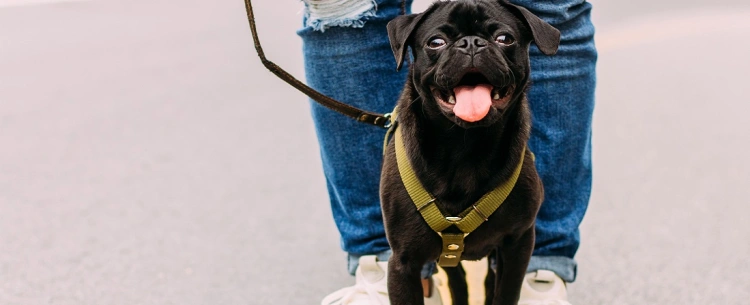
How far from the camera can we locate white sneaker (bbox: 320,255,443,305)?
1866 mm

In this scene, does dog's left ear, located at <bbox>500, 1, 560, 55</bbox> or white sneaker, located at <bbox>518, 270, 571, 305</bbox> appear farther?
white sneaker, located at <bbox>518, 270, 571, 305</bbox>

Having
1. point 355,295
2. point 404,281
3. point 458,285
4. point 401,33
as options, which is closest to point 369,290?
point 355,295

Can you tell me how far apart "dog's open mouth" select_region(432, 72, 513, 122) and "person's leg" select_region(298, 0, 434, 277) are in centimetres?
44

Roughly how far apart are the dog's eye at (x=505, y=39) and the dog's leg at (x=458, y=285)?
59 cm

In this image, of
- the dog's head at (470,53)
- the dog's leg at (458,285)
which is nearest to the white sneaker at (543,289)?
the dog's leg at (458,285)

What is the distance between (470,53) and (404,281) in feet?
1.58

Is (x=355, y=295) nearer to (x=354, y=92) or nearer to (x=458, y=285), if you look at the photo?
(x=458, y=285)

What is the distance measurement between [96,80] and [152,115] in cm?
67

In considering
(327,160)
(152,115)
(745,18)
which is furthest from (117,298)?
(745,18)

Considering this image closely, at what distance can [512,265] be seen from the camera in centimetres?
155

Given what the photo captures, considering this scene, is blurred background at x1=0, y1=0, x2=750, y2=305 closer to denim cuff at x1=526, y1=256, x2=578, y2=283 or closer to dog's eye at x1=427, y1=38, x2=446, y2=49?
denim cuff at x1=526, y1=256, x2=578, y2=283

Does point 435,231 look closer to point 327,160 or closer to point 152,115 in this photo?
point 327,160

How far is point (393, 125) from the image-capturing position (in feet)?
5.16

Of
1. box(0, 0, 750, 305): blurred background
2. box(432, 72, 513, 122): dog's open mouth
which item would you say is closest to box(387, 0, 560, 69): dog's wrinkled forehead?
box(432, 72, 513, 122): dog's open mouth
